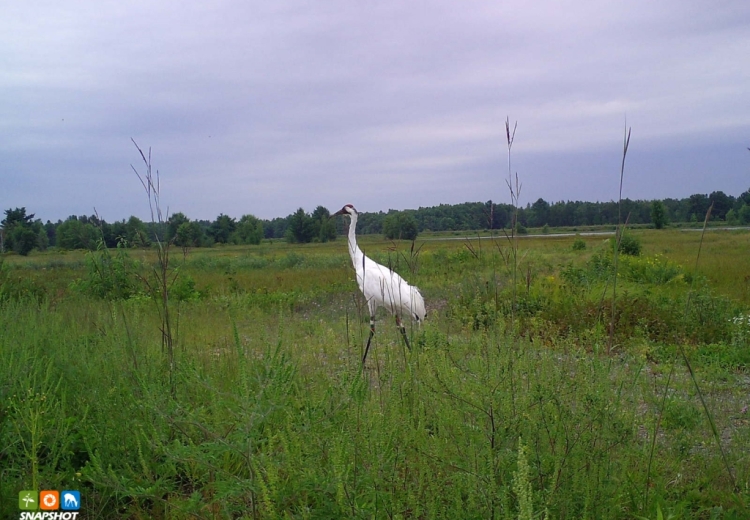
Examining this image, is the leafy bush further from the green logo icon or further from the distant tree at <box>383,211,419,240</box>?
the green logo icon

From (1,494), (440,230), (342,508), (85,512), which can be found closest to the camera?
(342,508)

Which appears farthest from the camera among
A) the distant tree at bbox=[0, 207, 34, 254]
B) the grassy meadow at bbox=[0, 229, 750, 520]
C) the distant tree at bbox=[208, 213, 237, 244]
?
the distant tree at bbox=[208, 213, 237, 244]

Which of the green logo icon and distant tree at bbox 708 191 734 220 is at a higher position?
distant tree at bbox 708 191 734 220

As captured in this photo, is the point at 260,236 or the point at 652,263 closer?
the point at 652,263

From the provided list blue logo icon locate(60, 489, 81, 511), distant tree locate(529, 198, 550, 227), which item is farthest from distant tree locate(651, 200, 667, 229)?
blue logo icon locate(60, 489, 81, 511)

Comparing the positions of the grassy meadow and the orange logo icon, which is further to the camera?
the orange logo icon

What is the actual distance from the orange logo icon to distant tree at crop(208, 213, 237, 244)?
4305cm

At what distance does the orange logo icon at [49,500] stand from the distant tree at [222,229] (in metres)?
43.0

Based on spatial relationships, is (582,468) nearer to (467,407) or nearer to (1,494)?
(467,407)

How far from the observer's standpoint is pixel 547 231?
192 feet

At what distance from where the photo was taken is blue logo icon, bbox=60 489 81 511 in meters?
2.38

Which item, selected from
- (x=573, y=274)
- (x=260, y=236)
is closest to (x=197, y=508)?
(x=573, y=274)

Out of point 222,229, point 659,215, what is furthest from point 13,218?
point 659,215

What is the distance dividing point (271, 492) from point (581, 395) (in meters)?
1.34
